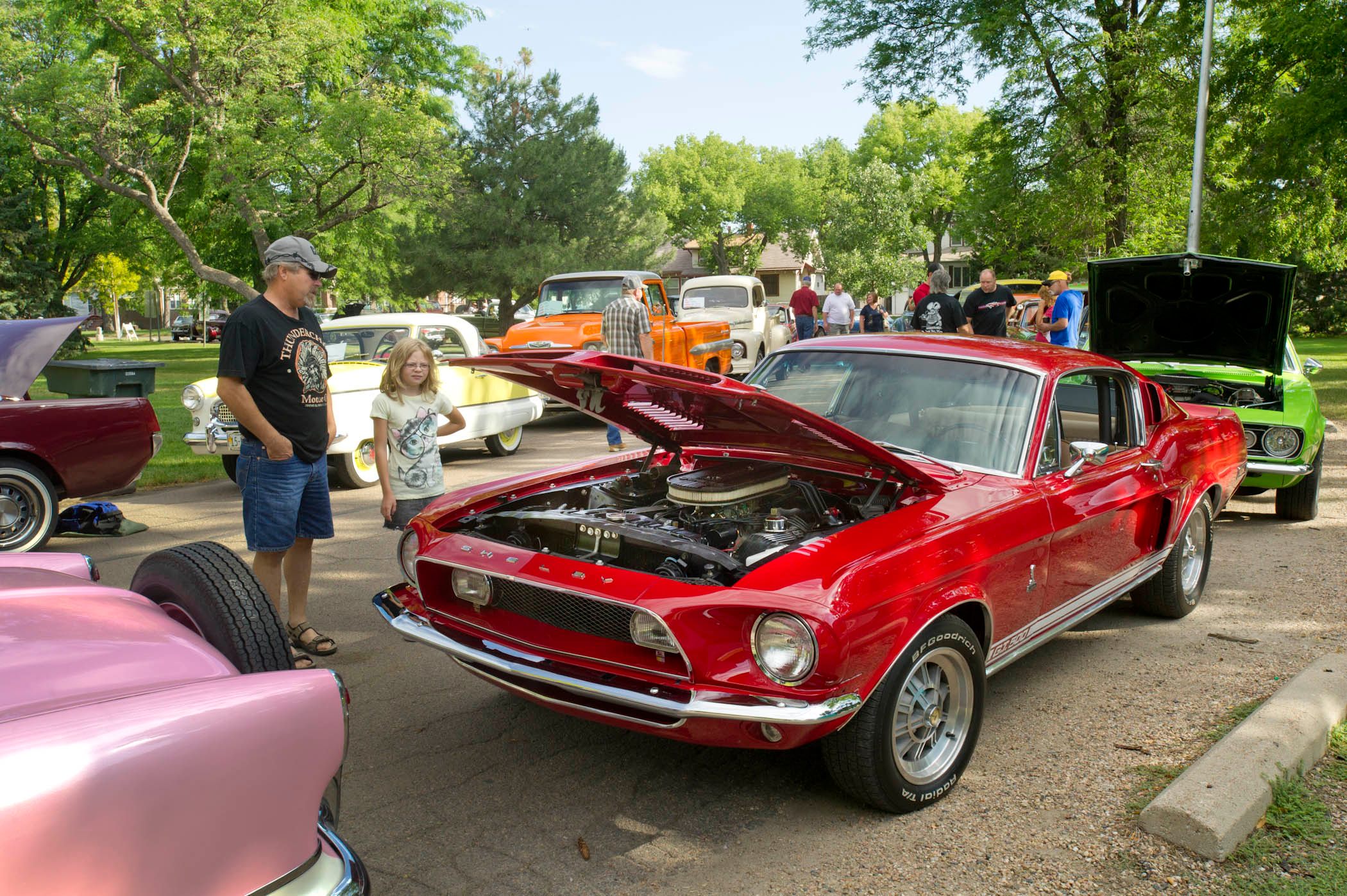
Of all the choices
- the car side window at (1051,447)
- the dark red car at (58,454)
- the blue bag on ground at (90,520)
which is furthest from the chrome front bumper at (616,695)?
the blue bag on ground at (90,520)

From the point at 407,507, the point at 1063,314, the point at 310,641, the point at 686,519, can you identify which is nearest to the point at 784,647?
the point at 686,519

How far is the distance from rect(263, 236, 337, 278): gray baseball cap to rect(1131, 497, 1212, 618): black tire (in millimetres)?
4426

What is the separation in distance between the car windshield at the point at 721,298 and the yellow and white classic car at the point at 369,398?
28.1 ft

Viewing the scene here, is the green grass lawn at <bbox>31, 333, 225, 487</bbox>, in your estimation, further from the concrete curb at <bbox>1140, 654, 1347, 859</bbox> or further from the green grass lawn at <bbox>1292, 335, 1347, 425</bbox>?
the green grass lawn at <bbox>1292, 335, 1347, 425</bbox>

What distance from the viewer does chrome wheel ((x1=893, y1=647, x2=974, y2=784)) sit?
11.1 ft

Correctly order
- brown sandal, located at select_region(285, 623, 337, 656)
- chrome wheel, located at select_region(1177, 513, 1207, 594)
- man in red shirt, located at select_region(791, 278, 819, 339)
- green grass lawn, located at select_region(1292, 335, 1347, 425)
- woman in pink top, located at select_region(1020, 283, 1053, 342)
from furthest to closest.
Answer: man in red shirt, located at select_region(791, 278, 819, 339) → green grass lawn, located at select_region(1292, 335, 1347, 425) → woman in pink top, located at select_region(1020, 283, 1053, 342) → chrome wheel, located at select_region(1177, 513, 1207, 594) → brown sandal, located at select_region(285, 623, 337, 656)

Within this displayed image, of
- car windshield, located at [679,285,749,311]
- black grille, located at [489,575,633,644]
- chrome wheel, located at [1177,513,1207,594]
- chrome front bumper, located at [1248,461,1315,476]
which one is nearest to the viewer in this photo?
black grille, located at [489,575,633,644]

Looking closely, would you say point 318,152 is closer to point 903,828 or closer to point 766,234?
point 903,828

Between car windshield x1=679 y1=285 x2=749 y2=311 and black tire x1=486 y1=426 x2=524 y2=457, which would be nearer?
black tire x1=486 y1=426 x2=524 y2=457

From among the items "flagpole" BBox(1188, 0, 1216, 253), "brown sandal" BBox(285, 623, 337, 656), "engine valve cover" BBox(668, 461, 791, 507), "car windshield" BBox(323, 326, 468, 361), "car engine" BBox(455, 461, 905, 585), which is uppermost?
"flagpole" BBox(1188, 0, 1216, 253)

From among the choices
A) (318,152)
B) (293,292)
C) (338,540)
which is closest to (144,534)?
(338,540)

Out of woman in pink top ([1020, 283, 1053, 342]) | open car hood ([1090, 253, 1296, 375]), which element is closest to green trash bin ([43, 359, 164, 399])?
open car hood ([1090, 253, 1296, 375])

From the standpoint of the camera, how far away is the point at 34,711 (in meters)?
1.81

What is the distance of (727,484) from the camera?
415 cm
